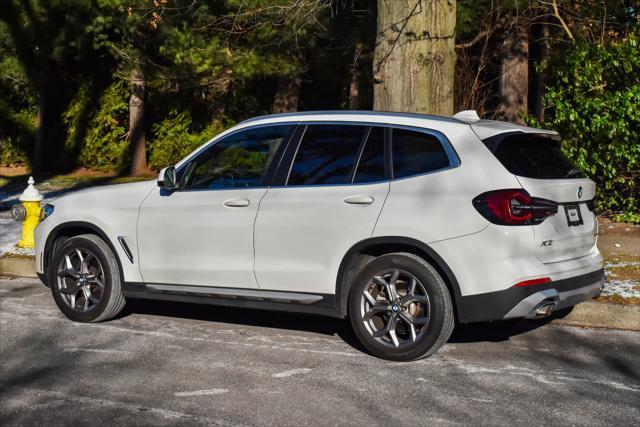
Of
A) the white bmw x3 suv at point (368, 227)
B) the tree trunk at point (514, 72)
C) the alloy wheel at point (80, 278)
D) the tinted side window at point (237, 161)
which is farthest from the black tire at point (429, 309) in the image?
the tree trunk at point (514, 72)

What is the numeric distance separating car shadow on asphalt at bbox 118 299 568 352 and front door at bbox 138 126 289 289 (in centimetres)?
82

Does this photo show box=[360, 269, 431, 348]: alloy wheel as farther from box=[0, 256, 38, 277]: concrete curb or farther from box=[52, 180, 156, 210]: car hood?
box=[0, 256, 38, 277]: concrete curb

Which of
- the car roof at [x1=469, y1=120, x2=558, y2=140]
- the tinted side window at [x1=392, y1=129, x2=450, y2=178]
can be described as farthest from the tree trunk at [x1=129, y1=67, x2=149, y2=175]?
the car roof at [x1=469, y1=120, x2=558, y2=140]

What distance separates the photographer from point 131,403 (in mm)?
5316

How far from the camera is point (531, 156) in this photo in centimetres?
625

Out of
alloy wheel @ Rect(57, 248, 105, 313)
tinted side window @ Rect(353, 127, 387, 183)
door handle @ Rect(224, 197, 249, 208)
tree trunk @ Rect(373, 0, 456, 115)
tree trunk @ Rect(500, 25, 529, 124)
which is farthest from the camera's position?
tree trunk @ Rect(500, 25, 529, 124)

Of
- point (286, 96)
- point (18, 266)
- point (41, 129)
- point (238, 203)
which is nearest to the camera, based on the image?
point (238, 203)

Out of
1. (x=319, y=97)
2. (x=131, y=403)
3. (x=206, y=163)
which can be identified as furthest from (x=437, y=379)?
(x=319, y=97)

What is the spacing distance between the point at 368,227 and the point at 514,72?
10949mm

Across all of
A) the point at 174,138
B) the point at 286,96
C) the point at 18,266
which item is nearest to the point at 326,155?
the point at 18,266

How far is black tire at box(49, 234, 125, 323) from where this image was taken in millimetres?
7410

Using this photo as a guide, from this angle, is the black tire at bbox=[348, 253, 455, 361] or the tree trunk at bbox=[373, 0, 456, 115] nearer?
the black tire at bbox=[348, 253, 455, 361]

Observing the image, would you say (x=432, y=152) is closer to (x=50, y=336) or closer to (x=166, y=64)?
(x=50, y=336)

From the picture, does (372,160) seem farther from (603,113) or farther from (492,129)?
(603,113)
